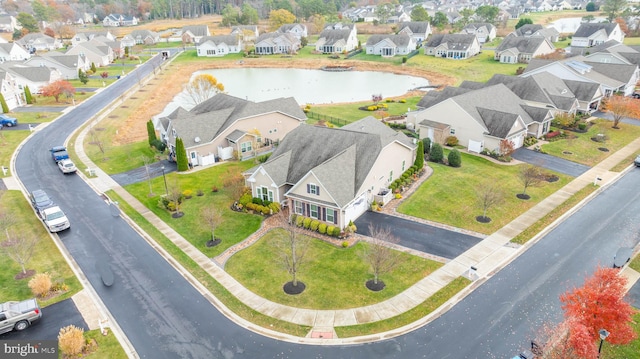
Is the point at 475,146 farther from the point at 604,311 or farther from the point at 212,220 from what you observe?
the point at 212,220

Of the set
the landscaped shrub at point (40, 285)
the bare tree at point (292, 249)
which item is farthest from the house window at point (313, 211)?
the landscaped shrub at point (40, 285)

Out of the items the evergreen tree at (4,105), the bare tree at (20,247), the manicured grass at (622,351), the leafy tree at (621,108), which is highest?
the evergreen tree at (4,105)

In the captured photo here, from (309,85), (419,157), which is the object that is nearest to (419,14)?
(309,85)

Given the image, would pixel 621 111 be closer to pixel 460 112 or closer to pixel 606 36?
pixel 460 112

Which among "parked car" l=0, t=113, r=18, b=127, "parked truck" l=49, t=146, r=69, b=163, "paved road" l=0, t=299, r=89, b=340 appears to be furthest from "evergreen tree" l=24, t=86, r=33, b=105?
"paved road" l=0, t=299, r=89, b=340

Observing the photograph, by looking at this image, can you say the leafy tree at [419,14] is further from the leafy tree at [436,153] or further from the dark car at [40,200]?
the dark car at [40,200]
